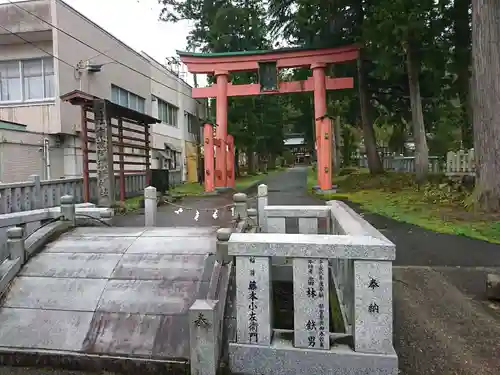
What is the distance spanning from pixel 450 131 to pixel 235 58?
2391 cm

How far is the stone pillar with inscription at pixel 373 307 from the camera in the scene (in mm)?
2787

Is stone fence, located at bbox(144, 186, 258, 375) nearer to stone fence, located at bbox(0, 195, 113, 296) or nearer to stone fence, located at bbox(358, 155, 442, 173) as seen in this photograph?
stone fence, located at bbox(0, 195, 113, 296)

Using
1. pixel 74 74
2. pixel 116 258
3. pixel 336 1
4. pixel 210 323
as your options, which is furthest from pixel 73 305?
pixel 336 1

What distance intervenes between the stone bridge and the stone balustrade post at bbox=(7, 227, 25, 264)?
1cm

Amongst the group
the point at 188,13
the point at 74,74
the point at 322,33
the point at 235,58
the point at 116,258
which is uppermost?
the point at 188,13

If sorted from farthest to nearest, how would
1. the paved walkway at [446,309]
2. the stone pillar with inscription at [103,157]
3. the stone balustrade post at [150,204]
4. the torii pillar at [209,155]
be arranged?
the torii pillar at [209,155] < the stone pillar with inscription at [103,157] < the stone balustrade post at [150,204] < the paved walkway at [446,309]

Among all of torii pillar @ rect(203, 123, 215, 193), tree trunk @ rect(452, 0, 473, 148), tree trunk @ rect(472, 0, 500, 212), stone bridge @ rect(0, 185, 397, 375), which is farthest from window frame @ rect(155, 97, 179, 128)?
stone bridge @ rect(0, 185, 397, 375)

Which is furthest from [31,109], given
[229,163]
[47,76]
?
[229,163]

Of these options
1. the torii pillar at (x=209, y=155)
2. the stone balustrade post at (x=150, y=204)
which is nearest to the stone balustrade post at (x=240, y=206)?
the stone balustrade post at (x=150, y=204)

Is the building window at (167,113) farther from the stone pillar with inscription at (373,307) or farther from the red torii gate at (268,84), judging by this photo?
the stone pillar with inscription at (373,307)

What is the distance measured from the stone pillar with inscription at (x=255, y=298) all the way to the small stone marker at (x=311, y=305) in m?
0.23

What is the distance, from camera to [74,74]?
1548 cm

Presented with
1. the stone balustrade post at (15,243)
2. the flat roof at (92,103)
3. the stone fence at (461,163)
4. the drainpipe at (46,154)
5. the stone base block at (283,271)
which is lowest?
the stone base block at (283,271)

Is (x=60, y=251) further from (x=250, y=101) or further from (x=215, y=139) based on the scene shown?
(x=250, y=101)
